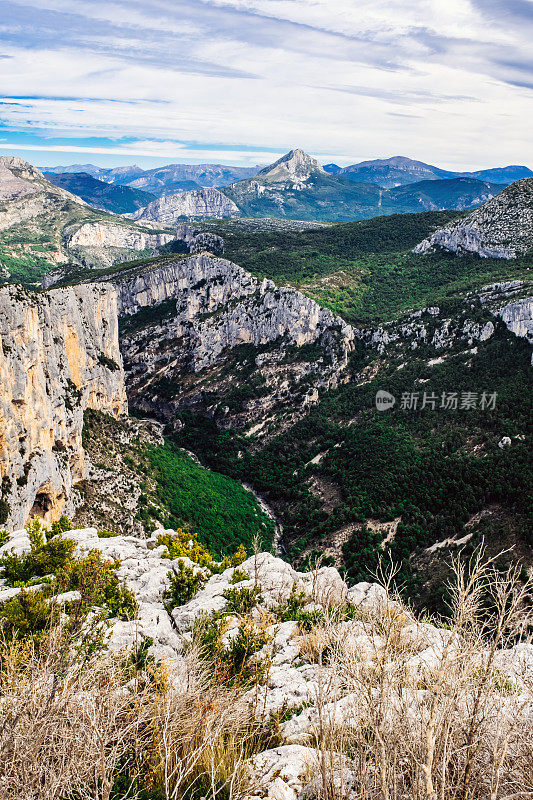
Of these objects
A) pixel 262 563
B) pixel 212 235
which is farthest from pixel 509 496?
pixel 212 235

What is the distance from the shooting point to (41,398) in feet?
126

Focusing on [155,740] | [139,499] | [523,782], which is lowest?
[139,499]

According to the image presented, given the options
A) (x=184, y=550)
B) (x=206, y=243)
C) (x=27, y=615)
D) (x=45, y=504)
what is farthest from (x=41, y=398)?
(x=206, y=243)

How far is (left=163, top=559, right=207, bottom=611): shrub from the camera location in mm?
18156

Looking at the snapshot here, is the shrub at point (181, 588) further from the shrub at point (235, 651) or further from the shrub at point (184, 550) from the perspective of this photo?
the shrub at point (235, 651)

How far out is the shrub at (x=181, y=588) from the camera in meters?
18.2

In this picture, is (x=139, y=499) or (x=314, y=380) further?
(x=314, y=380)

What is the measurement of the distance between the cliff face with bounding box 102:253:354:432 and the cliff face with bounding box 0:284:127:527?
37281mm

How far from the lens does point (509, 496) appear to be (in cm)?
4231

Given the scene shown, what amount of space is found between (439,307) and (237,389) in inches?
1601

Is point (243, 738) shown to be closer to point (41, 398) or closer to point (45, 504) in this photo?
point (45, 504)

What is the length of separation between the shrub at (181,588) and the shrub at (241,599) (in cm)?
162

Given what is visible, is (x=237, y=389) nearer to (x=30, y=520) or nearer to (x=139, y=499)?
(x=139, y=499)

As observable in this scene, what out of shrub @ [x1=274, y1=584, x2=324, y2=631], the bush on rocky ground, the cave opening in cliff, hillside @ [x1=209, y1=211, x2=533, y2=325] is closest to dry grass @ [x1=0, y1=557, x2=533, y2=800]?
the bush on rocky ground
